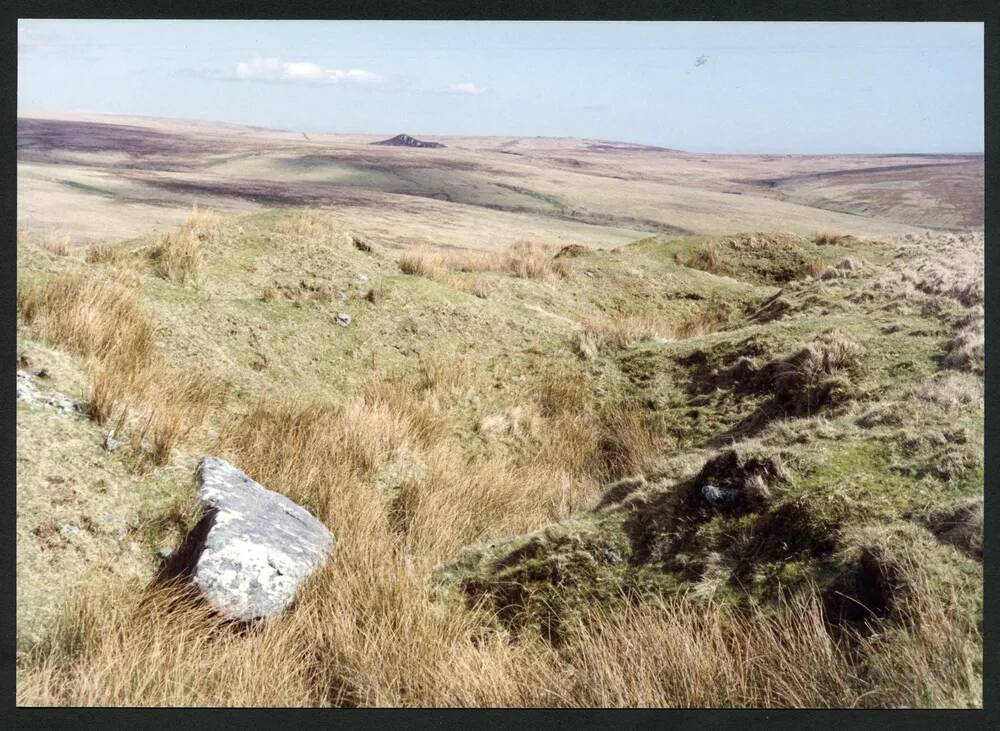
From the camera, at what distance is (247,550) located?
403 centimetres

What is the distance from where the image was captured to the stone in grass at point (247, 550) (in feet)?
12.6

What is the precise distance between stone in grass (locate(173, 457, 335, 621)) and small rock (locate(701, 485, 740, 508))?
204 centimetres

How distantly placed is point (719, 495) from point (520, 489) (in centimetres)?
203

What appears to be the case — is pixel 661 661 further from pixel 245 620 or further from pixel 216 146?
pixel 216 146

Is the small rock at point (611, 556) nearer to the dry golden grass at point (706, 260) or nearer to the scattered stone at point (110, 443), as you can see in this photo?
the scattered stone at point (110, 443)

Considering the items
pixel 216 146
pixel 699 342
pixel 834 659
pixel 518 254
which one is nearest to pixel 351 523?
pixel 834 659

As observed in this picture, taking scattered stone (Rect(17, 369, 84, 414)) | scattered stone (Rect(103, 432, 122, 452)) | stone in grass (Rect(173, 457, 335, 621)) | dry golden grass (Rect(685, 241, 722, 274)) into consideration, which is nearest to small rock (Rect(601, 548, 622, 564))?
stone in grass (Rect(173, 457, 335, 621))

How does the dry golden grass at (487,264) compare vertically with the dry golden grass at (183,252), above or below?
below

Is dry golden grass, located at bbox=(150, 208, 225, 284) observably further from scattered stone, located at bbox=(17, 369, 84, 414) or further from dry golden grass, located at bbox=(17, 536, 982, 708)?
dry golden grass, located at bbox=(17, 536, 982, 708)

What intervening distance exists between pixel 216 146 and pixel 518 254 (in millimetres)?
62320

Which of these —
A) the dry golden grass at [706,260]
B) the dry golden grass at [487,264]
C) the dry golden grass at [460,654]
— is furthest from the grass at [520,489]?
the dry golden grass at [706,260]

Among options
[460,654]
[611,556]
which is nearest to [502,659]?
[460,654]

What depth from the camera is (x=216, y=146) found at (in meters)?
69.8

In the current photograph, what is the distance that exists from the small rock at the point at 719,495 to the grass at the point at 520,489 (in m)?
0.09
